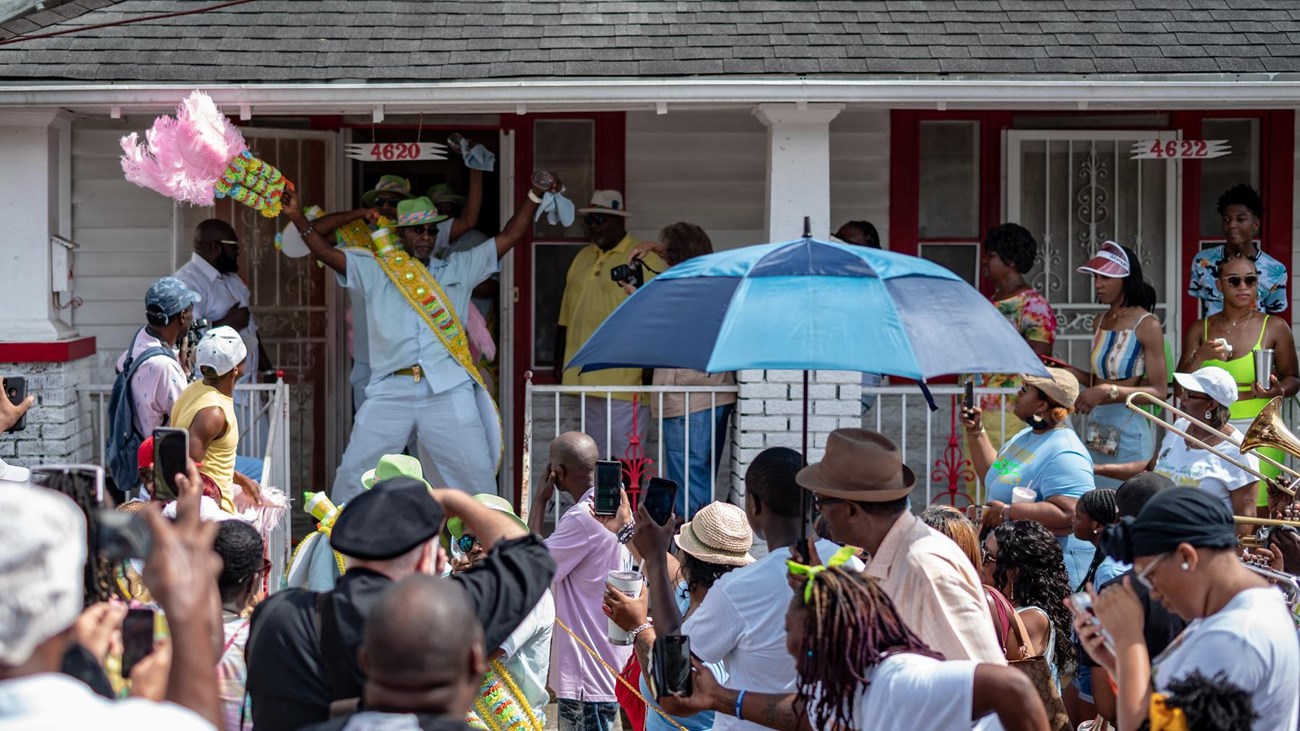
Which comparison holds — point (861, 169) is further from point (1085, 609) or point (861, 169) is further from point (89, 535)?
point (89, 535)

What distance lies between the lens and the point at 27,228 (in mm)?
8062

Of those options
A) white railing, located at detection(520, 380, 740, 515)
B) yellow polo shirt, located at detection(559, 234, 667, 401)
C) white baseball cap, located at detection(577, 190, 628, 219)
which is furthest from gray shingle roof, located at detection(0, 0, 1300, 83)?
white railing, located at detection(520, 380, 740, 515)

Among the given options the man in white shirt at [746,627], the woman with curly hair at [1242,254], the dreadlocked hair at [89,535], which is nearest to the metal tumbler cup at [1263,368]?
the woman with curly hair at [1242,254]

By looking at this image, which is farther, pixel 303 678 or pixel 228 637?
pixel 228 637

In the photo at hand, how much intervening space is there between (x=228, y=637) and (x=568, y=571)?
6.20 feet

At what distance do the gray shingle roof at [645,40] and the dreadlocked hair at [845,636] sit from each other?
5012 millimetres

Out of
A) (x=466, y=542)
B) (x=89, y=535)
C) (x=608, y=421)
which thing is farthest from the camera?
(x=608, y=421)

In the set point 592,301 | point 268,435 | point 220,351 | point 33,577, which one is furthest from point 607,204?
point 33,577

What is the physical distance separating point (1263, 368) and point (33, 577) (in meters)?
6.79

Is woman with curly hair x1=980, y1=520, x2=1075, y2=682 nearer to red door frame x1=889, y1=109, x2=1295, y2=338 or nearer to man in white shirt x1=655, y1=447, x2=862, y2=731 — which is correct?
man in white shirt x1=655, y1=447, x2=862, y2=731

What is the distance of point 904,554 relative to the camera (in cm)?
376

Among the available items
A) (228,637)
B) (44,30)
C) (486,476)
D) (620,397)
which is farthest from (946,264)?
(228,637)

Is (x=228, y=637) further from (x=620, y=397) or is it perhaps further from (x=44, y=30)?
(x=44, y=30)

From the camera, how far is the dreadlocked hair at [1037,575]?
5.00 metres
